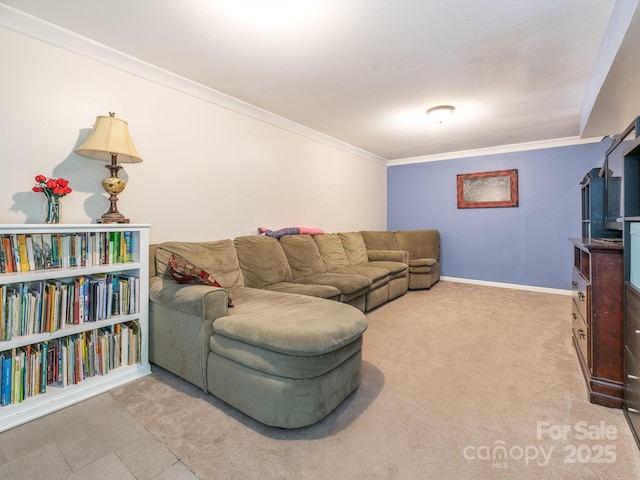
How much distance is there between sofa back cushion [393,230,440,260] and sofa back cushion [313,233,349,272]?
4.62 feet

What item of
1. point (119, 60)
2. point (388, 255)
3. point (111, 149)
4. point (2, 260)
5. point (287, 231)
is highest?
point (119, 60)

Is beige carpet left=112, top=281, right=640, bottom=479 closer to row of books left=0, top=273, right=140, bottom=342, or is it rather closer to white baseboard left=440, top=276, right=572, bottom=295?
row of books left=0, top=273, right=140, bottom=342

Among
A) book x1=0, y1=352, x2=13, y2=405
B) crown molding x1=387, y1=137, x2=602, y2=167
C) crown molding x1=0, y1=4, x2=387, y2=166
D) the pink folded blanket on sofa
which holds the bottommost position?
book x1=0, y1=352, x2=13, y2=405

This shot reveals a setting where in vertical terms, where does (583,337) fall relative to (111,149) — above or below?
below

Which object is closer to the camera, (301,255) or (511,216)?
(301,255)

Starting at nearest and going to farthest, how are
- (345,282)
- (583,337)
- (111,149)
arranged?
(111,149)
(583,337)
(345,282)

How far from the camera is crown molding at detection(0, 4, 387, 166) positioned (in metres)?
1.90

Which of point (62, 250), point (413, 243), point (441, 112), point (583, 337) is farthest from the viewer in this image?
point (413, 243)

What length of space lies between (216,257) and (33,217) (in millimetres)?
1200

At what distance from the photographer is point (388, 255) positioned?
4.73 metres

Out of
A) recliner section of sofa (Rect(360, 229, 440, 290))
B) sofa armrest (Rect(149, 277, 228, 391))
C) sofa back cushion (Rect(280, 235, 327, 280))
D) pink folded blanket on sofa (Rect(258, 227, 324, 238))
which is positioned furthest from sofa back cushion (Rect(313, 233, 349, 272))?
sofa armrest (Rect(149, 277, 228, 391))

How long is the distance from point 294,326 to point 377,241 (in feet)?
12.2

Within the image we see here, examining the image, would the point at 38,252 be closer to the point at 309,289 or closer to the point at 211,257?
the point at 211,257

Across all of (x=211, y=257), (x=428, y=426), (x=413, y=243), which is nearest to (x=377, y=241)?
(x=413, y=243)
